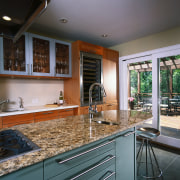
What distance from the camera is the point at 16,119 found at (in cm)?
234

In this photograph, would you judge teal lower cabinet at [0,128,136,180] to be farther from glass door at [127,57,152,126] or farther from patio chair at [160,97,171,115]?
patio chair at [160,97,171,115]

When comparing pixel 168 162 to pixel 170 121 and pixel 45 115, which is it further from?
pixel 45 115

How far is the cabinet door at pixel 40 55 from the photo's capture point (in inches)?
109

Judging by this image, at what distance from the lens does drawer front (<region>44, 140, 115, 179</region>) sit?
835mm

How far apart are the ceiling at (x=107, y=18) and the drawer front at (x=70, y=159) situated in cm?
190

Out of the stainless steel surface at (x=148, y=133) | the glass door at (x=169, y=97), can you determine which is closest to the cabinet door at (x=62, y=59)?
the stainless steel surface at (x=148, y=133)

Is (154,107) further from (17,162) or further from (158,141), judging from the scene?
(17,162)

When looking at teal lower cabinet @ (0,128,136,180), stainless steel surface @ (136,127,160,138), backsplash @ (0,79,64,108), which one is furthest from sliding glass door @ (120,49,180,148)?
teal lower cabinet @ (0,128,136,180)

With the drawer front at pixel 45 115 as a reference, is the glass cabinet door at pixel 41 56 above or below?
above

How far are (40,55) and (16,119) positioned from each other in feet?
4.39

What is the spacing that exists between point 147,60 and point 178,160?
2.28 m

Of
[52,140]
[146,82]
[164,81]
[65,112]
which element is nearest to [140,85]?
[146,82]

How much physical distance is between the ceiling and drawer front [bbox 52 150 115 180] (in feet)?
6.50

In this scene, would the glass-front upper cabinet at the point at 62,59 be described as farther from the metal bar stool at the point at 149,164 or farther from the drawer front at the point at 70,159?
the drawer front at the point at 70,159
